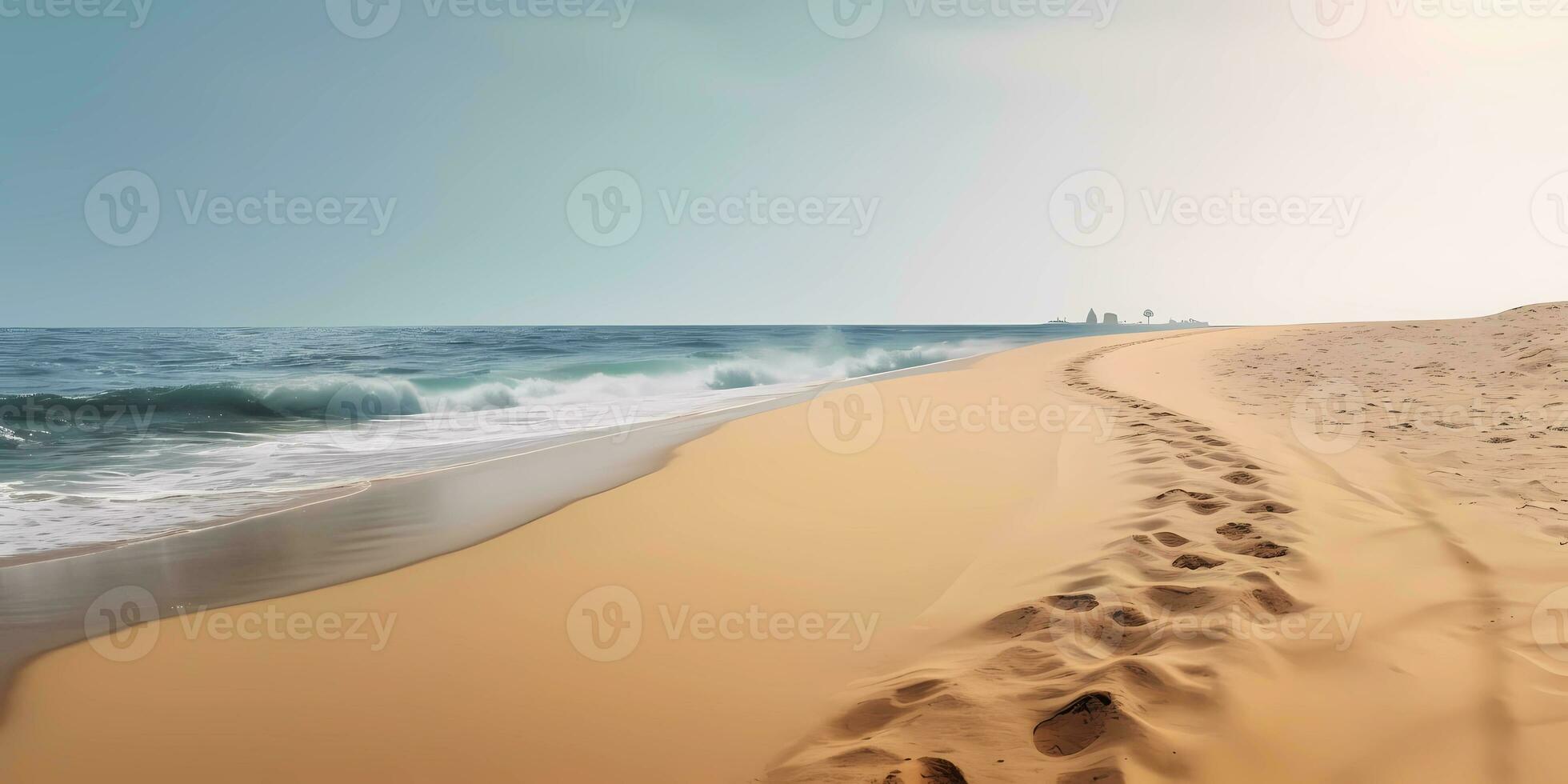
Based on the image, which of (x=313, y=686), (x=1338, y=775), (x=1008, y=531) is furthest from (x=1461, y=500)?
(x=313, y=686)

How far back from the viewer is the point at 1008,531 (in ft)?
13.5

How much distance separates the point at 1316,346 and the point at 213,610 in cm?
1885

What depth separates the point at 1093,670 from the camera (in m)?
2.19

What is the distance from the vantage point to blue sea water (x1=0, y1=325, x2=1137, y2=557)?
19.4ft

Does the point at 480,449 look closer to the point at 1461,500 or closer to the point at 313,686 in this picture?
the point at 313,686
